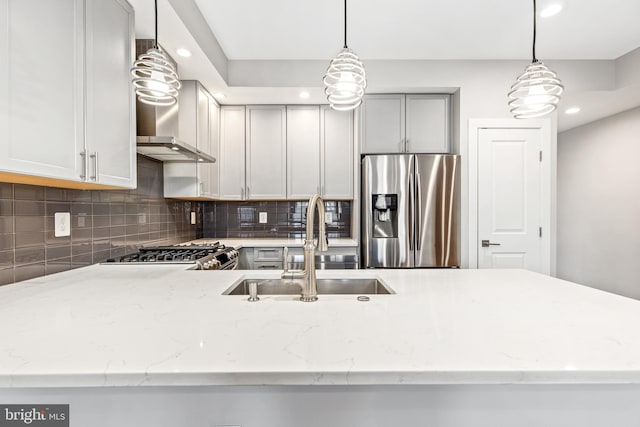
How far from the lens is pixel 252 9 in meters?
2.19

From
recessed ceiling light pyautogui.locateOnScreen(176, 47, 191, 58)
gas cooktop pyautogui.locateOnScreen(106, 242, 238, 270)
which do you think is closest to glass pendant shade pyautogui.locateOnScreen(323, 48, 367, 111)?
gas cooktop pyautogui.locateOnScreen(106, 242, 238, 270)

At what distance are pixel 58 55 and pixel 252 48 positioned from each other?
173 centimetres

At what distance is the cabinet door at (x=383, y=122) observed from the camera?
10.2 ft

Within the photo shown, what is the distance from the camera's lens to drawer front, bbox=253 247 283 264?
307 cm

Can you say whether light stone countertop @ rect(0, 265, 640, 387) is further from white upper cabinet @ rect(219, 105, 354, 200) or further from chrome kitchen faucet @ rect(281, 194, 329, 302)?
white upper cabinet @ rect(219, 105, 354, 200)

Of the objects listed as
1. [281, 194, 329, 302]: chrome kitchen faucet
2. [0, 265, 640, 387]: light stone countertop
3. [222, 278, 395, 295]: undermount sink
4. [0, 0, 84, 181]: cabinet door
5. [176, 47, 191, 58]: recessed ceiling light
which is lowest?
[222, 278, 395, 295]: undermount sink

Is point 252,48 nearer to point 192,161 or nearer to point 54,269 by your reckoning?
point 192,161

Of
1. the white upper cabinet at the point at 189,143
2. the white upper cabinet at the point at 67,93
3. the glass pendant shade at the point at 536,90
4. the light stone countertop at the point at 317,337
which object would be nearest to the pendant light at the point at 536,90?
the glass pendant shade at the point at 536,90

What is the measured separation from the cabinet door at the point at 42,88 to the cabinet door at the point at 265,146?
6.67 ft

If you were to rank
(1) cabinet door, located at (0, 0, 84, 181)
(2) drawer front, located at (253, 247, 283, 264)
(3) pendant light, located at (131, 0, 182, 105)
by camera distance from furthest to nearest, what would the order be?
(2) drawer front, located at (253, 247, 283, 264) → (3) pendant light, located at (131, 0, 182, 105) → (1) cabinet door, located at (0, 0, 84, 181)

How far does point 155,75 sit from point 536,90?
67.7 inches

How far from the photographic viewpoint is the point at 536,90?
1.46 metres

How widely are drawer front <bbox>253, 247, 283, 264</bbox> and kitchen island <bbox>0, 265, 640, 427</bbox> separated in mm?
2160

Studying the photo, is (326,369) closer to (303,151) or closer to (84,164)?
(84,164)
